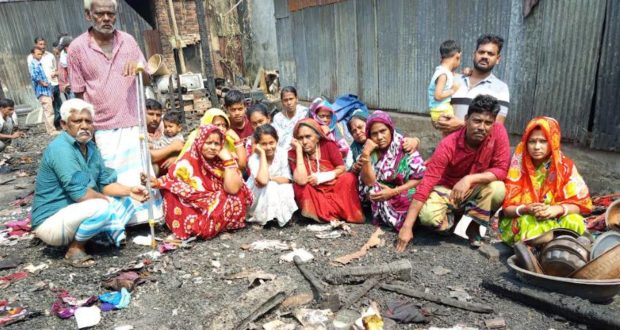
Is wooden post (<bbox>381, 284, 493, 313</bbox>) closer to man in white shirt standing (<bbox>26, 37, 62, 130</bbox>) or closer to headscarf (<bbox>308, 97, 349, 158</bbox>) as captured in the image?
headscarf (<bbox>308, 97, 349, 158</bbox>)

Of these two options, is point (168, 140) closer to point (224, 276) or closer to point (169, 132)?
point (169, 132)

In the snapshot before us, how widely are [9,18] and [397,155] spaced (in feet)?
46.6

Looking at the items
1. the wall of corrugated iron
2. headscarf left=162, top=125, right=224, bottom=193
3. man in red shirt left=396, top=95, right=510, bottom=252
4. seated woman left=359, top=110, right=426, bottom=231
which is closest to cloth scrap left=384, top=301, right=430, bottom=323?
man in red shirt left=396, top=95, right=510, bottom=252

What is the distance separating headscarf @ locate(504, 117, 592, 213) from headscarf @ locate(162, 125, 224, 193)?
2.89m

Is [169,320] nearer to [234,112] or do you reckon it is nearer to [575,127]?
[234,112]

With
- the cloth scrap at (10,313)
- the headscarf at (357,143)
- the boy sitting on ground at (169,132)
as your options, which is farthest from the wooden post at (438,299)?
the boy sitting on ground at (169,132)

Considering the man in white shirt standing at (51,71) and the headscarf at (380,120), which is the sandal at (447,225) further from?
the man in white shirt standing at (51,71)

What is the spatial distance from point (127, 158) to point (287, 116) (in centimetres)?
221

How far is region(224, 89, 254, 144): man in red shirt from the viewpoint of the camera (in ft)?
16.5

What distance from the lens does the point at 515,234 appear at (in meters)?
3.63

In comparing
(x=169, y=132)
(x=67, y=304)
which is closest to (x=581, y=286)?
(x=67, y=304)

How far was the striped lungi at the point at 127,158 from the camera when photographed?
4191mm

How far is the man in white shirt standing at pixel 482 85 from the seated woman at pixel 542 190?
66cm

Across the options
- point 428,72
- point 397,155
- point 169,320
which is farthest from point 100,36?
point 428,72
